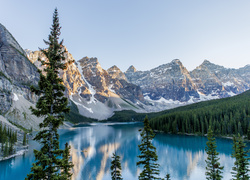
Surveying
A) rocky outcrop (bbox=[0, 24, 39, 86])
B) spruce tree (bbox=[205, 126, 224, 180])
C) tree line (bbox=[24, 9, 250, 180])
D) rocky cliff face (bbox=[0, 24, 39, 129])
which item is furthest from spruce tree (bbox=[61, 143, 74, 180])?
rocky outcrop (bbox=[0, 24, 39, 86])

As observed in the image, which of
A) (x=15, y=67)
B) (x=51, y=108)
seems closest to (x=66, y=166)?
(x=51, y=108)

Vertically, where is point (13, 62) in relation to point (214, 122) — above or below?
above

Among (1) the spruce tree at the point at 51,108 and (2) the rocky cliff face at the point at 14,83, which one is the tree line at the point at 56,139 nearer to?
(1) the spruce tree at the point at 51,108

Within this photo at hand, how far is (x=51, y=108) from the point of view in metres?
10.7

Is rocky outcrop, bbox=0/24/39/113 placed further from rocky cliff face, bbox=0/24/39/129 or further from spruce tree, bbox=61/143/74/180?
spruce tree, bbox=61/143/74/180

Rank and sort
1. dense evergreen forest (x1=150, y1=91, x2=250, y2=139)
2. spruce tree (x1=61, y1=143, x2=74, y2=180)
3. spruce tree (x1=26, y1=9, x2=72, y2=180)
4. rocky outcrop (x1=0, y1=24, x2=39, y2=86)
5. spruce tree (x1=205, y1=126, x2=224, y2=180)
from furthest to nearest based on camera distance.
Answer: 1. rocky outcrop (x1=0, y1=24, x2=39, y2=86)
2. dense evergreen forest (x1=150, y1=91, x2=250, y2=139)
3. spruce tree (x1=205, y1=126, x2=224, y2=180)
4. spruce tree (x1=61, y1=143, x2=74, y2=180)
5. spruce tree (x1=26, y1=9, x2=72, y2=180)

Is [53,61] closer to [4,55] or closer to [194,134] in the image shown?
[194,134]

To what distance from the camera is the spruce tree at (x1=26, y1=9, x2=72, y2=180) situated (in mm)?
9688

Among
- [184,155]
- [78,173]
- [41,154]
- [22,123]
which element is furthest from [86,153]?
[22,123]

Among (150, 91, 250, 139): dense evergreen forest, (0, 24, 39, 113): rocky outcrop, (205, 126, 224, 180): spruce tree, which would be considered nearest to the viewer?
(205, 126, 224, 180): spruce tree

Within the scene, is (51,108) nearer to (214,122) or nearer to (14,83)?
(214,122)

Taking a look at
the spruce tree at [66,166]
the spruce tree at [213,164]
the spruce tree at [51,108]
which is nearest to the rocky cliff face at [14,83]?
the spruce tree at [66,166]

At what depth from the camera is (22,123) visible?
90.4 metres

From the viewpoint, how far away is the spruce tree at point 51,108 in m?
9.69
